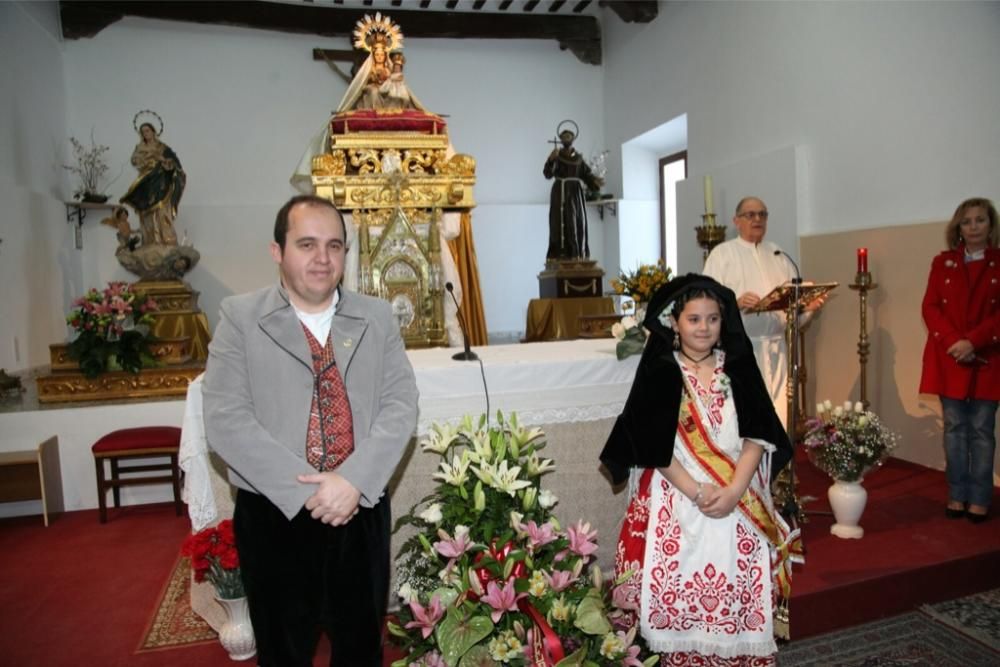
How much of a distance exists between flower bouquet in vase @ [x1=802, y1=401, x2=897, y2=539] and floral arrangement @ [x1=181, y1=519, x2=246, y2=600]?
2613 millimetres

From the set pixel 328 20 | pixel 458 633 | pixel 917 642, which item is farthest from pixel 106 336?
pixel 328 20

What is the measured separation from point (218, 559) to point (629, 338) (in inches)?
71.5

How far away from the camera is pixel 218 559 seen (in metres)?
2.36

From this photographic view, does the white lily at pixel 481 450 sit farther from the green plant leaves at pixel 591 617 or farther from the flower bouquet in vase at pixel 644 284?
the flower bouquet in vase at pixel 644 284

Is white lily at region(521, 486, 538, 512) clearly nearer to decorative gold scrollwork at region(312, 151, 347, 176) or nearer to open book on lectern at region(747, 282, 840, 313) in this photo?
open book on lectern at region(747, 282, 840, 313)

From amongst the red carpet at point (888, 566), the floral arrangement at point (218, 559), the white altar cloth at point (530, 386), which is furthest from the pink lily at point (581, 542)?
the red carpet at point (888, 566)

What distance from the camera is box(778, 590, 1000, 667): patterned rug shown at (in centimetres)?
246

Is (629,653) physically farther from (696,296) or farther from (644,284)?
(644,284)

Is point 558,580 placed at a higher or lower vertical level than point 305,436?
lower

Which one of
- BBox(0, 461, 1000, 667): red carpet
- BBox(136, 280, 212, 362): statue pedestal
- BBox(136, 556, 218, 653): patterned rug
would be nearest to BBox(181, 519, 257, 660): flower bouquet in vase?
BBox(0, 461, 1000, 667): red carpet

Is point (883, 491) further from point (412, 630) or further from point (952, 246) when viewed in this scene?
point (412, 630)

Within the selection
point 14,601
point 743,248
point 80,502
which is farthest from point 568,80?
point 14,601

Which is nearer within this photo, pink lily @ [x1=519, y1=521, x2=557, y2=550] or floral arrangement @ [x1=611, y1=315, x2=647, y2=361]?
pink lily @ [x1=519, y1=521, x2=557, y2=550]

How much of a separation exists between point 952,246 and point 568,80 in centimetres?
723
